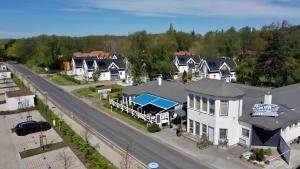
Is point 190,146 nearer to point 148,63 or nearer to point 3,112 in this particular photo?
point 3,112

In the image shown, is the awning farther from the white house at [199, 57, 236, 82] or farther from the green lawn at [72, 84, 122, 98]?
the white house at [199, 57, 236, 82]

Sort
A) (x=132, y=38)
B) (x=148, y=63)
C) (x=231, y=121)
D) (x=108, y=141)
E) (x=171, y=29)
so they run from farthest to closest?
1. (x=171, y=29)
2. (x=132, y=38)
3. (x=148, y=63)
4. (x=108, y=141)
5. (x=231, y=121)

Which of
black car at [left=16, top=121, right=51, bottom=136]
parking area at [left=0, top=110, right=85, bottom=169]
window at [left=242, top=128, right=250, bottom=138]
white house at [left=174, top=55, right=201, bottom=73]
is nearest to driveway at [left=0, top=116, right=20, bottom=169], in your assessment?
parking area at [left=0, top=110, right=85, bottom=169]

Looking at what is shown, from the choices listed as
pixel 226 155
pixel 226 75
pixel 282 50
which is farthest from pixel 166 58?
pixel 226 155

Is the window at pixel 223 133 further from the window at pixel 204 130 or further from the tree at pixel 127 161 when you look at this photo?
the tree at pixel 127 161

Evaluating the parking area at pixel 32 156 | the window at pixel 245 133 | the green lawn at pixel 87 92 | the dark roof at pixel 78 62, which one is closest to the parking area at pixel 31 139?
the parking area at pixel 32 156
